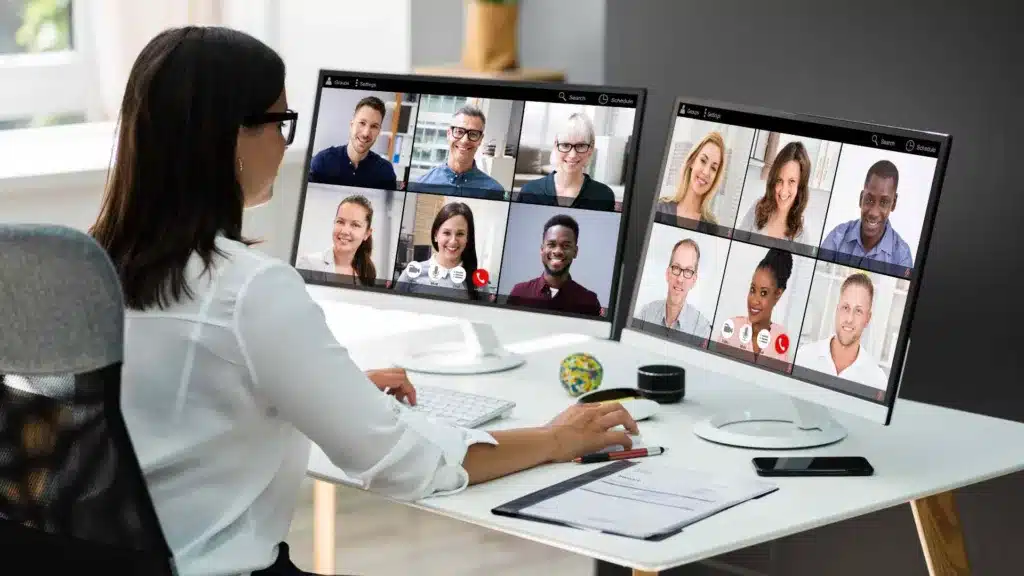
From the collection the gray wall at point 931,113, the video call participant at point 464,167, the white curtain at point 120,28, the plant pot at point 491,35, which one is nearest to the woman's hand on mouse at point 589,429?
the video call participant at point 464,167

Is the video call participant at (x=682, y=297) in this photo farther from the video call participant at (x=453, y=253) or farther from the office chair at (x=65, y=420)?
the office chair at (x=65, y=420)

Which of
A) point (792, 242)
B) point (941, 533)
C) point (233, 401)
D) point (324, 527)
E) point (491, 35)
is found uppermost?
point (491, 35)

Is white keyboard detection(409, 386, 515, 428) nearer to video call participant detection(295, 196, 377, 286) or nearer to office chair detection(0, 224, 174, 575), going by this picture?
video call participant detection(295, 196, 377, 286)

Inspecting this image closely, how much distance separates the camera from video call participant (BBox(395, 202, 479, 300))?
2189mm

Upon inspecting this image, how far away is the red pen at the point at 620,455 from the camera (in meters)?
1.82

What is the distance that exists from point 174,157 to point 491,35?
5.84 ft

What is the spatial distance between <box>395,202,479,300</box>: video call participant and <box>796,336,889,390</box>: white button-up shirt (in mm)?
587

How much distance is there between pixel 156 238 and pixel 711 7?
53.8 inches

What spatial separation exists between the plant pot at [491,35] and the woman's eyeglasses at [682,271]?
4.35ft

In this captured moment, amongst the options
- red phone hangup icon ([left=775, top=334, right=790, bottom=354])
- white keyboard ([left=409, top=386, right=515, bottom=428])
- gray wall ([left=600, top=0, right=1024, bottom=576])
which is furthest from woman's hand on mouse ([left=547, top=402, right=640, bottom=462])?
gray wall ([left=600, top=0, right=1024, bottom=576])

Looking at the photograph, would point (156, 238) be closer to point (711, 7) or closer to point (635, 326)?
point (635, 326)

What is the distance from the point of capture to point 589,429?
1.85 meters

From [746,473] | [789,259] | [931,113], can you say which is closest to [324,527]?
[746,473]

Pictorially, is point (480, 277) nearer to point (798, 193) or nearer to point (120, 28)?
point (798, 193)
